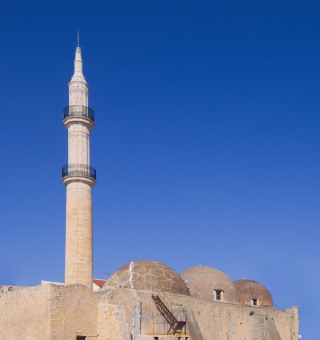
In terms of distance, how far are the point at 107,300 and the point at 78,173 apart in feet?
22.8

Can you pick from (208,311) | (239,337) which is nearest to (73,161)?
(208,311)

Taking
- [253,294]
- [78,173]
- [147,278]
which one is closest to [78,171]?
[78,173]

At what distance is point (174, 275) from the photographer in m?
29.0

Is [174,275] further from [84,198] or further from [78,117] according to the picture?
[78,117]

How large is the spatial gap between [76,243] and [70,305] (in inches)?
199

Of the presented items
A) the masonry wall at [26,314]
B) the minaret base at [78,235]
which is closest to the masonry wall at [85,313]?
the masonry wall at [26,314]

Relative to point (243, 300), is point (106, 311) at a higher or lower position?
lower

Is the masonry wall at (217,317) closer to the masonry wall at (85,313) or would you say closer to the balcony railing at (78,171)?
the masonry wall at (85,313)

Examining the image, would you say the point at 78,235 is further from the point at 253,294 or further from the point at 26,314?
the point at 253,294

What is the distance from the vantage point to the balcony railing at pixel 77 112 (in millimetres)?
29908

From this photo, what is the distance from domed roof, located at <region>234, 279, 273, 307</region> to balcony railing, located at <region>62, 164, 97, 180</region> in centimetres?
1263

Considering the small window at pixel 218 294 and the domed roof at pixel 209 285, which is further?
the small window at pixel 218 294

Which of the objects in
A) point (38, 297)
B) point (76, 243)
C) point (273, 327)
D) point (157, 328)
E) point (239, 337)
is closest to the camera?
point (38, 297)

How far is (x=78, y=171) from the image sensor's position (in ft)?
95.0
